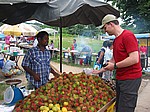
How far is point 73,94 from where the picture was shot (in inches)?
118

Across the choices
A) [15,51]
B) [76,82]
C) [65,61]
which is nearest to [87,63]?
[65,61]

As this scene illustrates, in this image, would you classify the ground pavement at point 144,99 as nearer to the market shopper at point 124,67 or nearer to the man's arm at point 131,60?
the market shopper at point 124,67

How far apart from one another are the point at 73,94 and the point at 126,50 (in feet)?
3.00

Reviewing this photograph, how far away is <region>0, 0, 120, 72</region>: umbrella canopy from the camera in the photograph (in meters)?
3.12

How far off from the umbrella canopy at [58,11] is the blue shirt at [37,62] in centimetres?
56

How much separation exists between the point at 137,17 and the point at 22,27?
738 centimetres

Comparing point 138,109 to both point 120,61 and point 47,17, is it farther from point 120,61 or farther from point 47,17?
point 47,17

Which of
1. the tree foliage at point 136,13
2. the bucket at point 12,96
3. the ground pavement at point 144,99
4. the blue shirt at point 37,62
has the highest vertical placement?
the tree foliage at point 136,13

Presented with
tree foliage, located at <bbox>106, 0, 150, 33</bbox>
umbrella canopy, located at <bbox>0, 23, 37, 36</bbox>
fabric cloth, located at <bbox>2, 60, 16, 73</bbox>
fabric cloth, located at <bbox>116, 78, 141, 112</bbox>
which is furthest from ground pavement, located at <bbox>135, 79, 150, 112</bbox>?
umbrella canopy, located at <bbox>0, 23, 37, 36</bbox>

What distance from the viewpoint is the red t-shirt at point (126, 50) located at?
289 centimetres

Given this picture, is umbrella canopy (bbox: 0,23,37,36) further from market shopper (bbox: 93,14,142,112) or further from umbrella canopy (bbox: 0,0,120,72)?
market shopper (bbox: 93,14,142,112)

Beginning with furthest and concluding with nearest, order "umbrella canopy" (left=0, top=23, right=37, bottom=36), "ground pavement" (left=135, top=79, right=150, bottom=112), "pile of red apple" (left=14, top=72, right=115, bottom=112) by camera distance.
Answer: "umbrella canopy" (left=0, top=23, right=37, bottom=36) → "ground pavement" (left=135, top=79, right=150, bottom=112) → "pile of red apple" (left=14, top=72, right=115, bottom=112)

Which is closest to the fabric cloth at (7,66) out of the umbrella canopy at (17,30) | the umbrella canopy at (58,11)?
the umbrella canopy at (17,30)

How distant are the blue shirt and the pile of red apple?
573 mm
